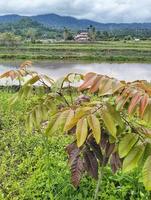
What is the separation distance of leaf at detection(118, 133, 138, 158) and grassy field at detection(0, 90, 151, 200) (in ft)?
4.72

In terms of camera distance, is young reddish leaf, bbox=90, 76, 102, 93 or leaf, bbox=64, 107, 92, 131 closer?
leaf, bbox=64, 107, 92, 131

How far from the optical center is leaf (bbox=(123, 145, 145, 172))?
149 centimetres

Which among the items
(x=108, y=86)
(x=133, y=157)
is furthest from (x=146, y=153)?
(x=108, y=86)

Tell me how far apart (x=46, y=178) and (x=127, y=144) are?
1.90 metres

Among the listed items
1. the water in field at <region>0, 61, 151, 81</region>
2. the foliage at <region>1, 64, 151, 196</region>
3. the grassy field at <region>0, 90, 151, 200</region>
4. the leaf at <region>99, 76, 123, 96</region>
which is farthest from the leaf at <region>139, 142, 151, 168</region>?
the water in field at <region>0, 61, 151, 81</region>

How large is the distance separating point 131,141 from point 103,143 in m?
0.27

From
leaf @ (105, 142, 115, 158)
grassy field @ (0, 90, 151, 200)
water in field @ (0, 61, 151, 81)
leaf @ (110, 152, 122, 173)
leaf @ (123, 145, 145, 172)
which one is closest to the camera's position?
leaf @ (123, 145, 145, 172)

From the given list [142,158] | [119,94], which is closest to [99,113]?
[119,94]

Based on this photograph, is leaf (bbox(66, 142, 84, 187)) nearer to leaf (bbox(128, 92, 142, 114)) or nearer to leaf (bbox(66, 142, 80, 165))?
leaf (bbox(66, 142, 80, 165))

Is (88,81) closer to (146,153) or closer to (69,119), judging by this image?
(69,119)

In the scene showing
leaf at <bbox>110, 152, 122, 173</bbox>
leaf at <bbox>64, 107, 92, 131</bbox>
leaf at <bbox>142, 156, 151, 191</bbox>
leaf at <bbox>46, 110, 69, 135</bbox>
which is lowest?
leaf at <bbox>110, 152, 122, 173</bbox>

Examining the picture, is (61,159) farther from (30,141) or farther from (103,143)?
(103,143)

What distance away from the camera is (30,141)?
186 inches

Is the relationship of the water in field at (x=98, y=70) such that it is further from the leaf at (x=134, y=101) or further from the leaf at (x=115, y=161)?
the leaf at (x=134, y=101)
